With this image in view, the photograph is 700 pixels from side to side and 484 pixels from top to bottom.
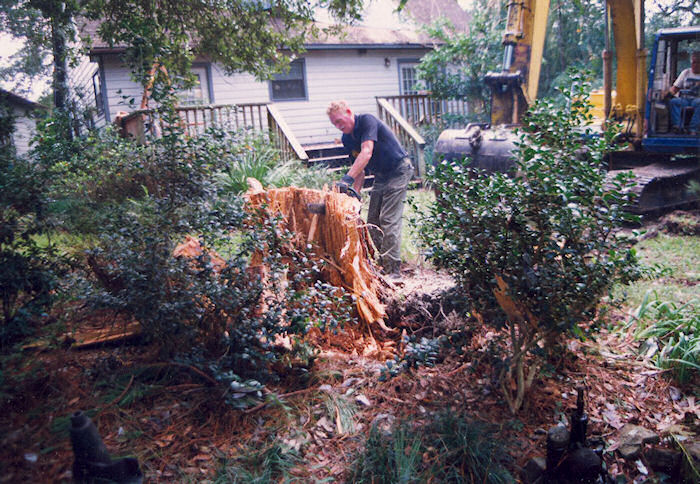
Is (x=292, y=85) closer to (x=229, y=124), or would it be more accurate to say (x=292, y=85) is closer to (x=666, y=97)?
(x=229, y=124)

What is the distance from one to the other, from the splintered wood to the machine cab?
6025mm

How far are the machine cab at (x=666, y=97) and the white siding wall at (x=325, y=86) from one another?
8.82 meters

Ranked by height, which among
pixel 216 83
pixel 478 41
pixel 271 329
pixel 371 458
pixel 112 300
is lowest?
pixel 371 458

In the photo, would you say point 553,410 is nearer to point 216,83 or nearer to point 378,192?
point 378,192

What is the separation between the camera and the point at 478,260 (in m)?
2.97

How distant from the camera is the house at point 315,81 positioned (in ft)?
44.1

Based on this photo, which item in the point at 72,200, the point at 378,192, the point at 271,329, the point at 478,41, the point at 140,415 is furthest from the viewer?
the point at 478,41

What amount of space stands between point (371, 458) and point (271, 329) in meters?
0.95

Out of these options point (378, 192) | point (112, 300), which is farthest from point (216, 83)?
point (112, 300)

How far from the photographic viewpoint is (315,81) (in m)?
15.2

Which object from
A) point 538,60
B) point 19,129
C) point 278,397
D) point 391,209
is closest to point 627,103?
point 538,60

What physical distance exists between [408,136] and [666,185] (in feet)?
19.7

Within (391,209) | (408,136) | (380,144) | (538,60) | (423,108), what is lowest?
(391,209)

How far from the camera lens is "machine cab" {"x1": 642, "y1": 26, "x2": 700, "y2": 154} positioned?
7836mm
